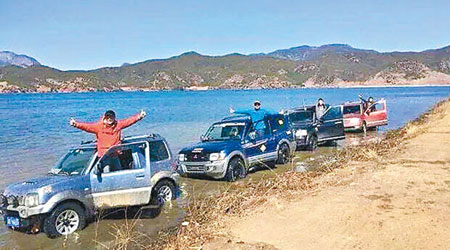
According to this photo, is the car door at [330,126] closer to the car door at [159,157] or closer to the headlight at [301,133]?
the headlight at [301,133]

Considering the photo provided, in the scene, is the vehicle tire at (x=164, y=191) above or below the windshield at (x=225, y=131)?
below

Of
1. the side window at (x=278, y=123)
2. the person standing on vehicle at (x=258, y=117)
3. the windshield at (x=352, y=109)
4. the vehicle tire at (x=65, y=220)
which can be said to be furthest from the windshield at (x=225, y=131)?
the windshield at (x=352, y=109)

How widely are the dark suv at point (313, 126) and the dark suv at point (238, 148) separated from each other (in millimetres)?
2837

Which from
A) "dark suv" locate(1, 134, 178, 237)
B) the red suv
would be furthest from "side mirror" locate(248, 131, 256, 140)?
the red suv

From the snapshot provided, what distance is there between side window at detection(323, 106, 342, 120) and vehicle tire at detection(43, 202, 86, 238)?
14.1 m

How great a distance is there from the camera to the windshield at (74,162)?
9109 millimetres

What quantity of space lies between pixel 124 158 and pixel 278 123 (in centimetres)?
733

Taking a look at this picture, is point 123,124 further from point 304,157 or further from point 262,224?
point 304,157

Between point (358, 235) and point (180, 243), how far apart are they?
8.80 feet

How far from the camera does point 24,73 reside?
195 m


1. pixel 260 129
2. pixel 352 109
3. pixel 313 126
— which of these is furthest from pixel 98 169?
pixel 352 109

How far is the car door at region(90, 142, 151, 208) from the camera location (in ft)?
29.7

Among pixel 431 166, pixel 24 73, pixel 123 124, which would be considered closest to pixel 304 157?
pixel 431 166

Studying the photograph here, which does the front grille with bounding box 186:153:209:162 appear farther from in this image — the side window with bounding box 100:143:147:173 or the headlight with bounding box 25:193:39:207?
the headlight with bounding box 25:193:39:207
